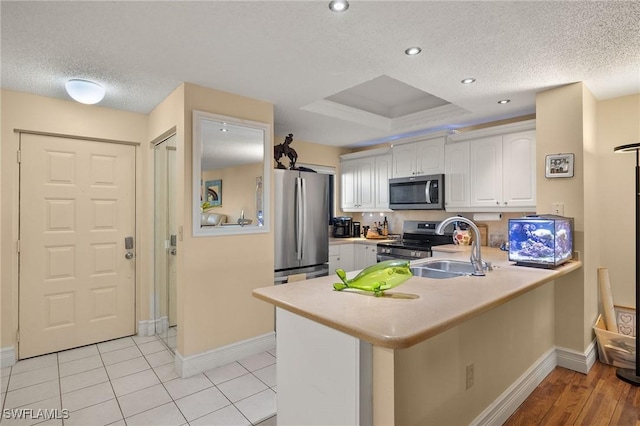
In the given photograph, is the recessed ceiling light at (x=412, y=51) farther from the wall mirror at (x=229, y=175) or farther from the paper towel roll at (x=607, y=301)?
the paper towel roll at (x=607, y=301)

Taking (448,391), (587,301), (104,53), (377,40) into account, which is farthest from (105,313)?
(587,301)

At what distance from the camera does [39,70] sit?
7.91 feet

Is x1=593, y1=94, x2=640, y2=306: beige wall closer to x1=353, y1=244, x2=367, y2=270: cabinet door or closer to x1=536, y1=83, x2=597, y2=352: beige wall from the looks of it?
x1=536, y1=83, x2=597, y2=352: beige wall

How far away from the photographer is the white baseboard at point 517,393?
1.94 m

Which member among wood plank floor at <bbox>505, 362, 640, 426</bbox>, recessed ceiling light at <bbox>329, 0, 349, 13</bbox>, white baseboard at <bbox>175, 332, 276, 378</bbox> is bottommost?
wood plank floor at <bbox>505, 362, 640, 426</bbox>

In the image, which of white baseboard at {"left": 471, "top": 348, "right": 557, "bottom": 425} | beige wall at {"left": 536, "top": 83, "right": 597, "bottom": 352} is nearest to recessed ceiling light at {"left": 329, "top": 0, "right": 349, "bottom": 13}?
beige wall at {"left": 536, "top": 83, "right": 597, "bottom": 352}

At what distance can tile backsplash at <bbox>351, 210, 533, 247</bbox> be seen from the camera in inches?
151

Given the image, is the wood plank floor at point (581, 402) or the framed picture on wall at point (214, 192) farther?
the framed picture on wall at point (214, 192)

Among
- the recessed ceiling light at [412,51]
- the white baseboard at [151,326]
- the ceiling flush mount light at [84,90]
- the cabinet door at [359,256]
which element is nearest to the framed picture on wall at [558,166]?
the recessed ceiling light at [412,51]

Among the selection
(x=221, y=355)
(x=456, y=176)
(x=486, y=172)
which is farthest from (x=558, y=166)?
(x=221, y=355)

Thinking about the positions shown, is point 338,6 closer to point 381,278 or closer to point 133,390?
point 381,278

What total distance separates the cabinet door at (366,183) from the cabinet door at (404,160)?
1.36ft

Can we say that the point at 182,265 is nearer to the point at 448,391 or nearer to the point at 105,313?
the point at 105,313

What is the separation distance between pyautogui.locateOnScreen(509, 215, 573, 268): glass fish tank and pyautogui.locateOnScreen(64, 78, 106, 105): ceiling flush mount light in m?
3.40
